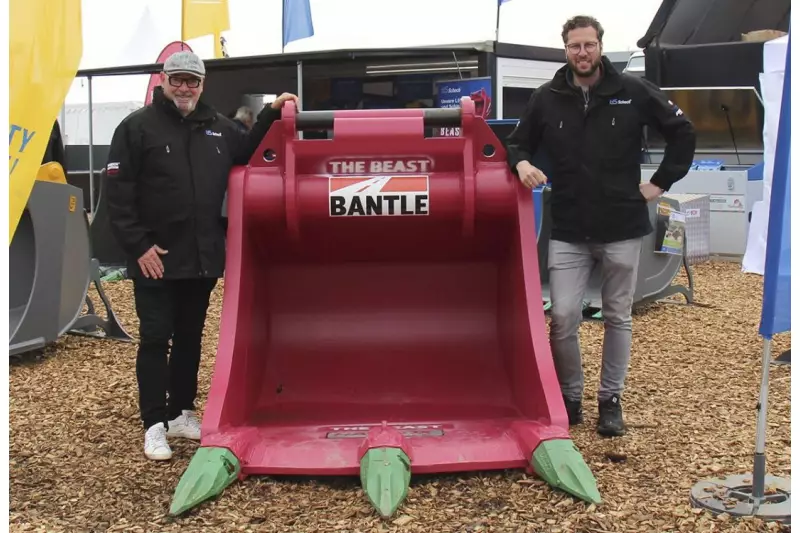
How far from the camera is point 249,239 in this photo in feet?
11.6

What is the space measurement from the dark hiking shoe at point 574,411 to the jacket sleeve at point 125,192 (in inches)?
71.2

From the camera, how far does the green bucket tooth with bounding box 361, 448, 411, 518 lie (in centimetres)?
266

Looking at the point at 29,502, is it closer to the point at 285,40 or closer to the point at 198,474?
the point at 198,474

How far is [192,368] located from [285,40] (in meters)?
12.7

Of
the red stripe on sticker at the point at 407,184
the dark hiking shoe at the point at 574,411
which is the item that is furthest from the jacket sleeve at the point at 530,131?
the dark hiking shoe at the point at 574,411

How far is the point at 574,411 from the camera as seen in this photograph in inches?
145

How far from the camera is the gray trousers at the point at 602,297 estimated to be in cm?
346

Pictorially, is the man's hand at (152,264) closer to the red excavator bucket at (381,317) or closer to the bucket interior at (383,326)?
the red excavator bucket at (381,317)

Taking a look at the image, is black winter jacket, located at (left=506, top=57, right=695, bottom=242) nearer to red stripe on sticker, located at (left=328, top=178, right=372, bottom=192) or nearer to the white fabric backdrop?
red stripe on sticker, located at (left=328, top=178, right=372, bottom=192)

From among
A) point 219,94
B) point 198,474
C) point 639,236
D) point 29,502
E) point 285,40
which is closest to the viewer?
point 198,474

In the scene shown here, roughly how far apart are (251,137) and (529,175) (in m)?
1.11

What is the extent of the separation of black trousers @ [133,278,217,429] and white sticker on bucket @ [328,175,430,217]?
611mm

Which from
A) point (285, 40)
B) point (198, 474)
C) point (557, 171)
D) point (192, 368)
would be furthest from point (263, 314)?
point (285, 40)

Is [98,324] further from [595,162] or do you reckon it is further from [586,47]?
[586,47]
